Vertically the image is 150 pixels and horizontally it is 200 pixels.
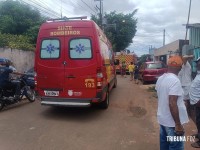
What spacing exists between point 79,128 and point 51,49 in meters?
2.57

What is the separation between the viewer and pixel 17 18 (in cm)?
2756

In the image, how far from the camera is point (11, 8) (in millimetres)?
28828

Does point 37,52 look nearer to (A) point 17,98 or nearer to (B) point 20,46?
(A) point 17,98

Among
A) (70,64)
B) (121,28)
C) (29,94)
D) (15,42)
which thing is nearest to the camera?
(70,64)

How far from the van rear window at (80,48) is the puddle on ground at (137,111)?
2.41 m

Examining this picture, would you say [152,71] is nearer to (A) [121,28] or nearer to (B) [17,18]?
(B) [17,18]

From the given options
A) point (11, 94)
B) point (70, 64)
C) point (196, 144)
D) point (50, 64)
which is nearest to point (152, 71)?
point (11, 94)

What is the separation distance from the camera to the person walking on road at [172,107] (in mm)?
3730

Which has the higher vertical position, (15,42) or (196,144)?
(15,42)

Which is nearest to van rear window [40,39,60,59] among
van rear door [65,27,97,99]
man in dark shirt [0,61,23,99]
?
van rear door [65,27,97,99]

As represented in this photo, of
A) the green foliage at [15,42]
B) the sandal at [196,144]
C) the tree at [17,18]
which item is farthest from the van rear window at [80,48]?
the tree at [17,18]

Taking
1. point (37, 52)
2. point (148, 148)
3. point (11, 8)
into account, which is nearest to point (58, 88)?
point (37, 52)

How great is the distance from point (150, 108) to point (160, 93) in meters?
6.18

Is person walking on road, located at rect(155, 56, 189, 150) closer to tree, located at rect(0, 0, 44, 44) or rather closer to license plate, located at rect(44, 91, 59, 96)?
license plate, located at rect(44, 91, 59, 96)
